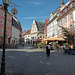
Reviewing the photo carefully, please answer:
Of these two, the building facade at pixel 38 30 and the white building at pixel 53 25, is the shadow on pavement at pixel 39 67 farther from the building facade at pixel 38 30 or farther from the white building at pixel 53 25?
the building facade at pixel 38 30

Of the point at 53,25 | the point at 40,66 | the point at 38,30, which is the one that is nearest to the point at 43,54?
the point at 40,66

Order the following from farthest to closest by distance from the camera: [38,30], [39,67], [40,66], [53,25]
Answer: [38,30]
[53,25]
[40,66]
[39,67]

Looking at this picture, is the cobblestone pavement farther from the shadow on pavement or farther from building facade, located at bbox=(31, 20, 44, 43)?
building facade, located at bbox=(31, 20, 44, 43)

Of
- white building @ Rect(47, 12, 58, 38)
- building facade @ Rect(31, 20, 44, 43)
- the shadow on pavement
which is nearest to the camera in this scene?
the shadow on pavement

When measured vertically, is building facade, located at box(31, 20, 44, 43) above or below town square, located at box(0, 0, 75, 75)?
above

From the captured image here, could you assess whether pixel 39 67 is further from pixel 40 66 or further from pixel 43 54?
pixel 43 54

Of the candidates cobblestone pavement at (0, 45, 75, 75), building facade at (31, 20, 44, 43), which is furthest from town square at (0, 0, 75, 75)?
building facade at (31, 20, 44, 43)

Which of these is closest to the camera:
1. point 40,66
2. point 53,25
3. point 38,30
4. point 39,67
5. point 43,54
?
point 39,67

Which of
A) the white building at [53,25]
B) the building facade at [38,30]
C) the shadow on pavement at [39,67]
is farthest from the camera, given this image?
the building facade at [38,30]

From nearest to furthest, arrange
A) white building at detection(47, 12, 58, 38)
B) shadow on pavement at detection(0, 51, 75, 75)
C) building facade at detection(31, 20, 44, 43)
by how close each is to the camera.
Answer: shadow on pavement at detection(0, 51, 75, 75)
white building at detection(47, 12, 58, 38)
building facade at detection(31, 20, 44, 43)

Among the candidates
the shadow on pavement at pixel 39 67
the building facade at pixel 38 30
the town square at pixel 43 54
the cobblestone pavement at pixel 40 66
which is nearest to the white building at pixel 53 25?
the town square at pixel 43 54

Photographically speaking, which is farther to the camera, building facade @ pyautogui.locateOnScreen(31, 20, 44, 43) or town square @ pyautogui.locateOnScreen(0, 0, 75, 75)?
building facade @ pyautogui.locateOnScreen(31, 20, 44, 43)

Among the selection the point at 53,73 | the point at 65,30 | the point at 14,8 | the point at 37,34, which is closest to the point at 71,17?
the point at 65,30

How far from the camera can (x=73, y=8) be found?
24281mm
